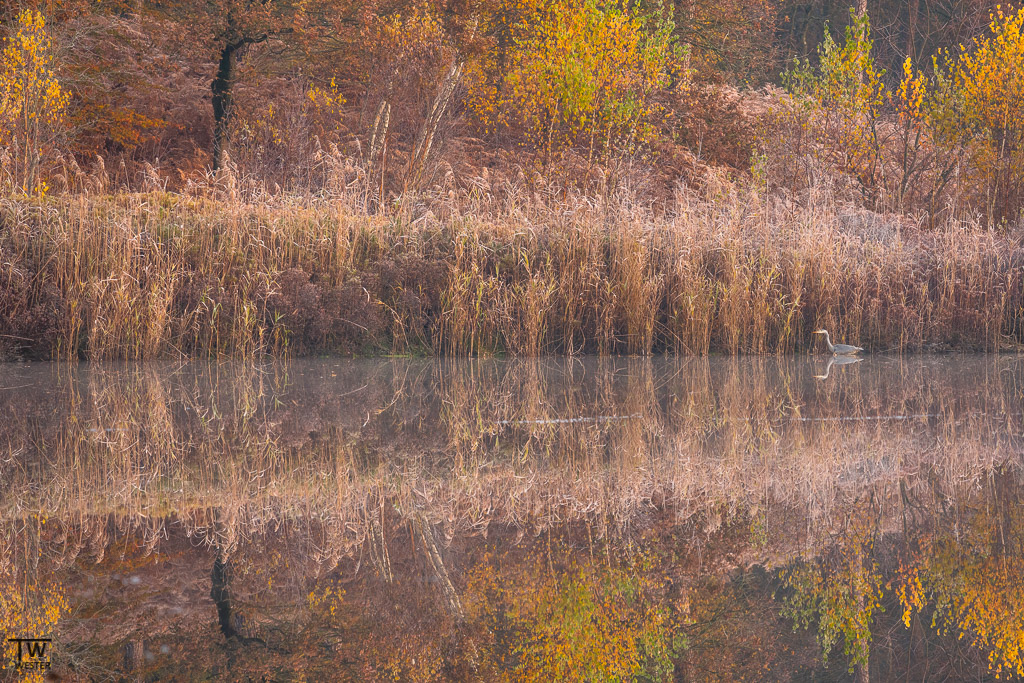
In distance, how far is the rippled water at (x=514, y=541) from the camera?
2225 mm

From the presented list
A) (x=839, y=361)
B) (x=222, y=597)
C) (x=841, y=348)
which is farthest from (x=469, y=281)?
(x=222, y=597)

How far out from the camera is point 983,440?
4746 mm

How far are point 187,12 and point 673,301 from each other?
11322 mm

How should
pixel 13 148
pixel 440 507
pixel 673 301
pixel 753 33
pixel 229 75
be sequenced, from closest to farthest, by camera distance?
1. pixel 440 507
2. pixel 673 301
3. pixel 13 148
4. pixel 229 75
5. pixel 753 33

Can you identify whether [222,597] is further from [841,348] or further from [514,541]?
[841,348]

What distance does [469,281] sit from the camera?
360 inches

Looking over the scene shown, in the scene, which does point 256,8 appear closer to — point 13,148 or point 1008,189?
point 13,148

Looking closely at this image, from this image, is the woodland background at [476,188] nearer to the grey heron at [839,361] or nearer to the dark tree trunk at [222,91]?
the dark tree trunk at [222,91]

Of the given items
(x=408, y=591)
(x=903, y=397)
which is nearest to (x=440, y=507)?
(x=408, y=591)

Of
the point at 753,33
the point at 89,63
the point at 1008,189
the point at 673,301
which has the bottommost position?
the point at 673,301

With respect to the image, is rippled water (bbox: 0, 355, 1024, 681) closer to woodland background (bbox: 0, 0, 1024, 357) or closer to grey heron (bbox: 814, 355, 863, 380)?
grey heron (bbox: 814, 355, 863, 380)

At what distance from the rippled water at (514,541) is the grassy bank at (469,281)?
286 centimetres

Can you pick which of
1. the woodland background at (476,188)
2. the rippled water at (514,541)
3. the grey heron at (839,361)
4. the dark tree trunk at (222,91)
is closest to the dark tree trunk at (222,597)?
the rippled water at (514,541)

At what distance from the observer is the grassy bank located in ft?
28.0
